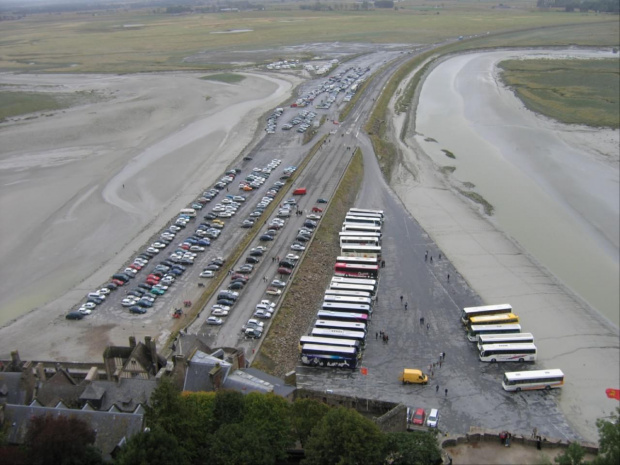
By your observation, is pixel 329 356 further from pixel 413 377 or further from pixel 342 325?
pixel 413 377

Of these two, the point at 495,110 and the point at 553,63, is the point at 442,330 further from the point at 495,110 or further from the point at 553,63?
the point at 553,63

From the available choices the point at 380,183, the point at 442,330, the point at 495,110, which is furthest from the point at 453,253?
the point at 495,110

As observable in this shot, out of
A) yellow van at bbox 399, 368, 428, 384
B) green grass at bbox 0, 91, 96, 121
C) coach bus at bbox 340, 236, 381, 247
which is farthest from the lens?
green grass at bbox 0, 91, 96, 121

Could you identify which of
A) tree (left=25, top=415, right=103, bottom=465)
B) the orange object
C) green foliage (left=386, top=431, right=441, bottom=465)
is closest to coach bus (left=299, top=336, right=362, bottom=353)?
green foliage (left=386, top=431, right=441, bottom=465)

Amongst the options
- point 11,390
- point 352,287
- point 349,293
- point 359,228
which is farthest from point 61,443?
point 359,228

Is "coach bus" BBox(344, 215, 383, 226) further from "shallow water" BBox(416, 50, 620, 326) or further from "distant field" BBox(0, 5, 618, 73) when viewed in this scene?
"distant field" BBox(0, 5, 618, 73)

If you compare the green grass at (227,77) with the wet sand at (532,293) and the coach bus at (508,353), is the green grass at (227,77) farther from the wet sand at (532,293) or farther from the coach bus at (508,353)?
the coach bus at (508,353)
